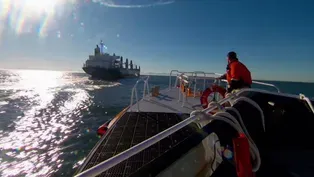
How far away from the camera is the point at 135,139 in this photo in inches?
164

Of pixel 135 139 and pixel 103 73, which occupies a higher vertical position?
pixel 103 73

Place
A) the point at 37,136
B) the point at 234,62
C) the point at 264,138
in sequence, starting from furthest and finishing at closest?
the point at 37,136, the point at 234,62, the point at 264,138

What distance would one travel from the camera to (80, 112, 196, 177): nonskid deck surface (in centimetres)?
318

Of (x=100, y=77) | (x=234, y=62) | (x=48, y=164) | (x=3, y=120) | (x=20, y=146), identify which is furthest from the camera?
(x=100, y=77)

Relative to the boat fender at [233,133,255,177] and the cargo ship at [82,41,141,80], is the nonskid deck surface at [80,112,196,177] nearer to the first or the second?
the boat fender at [233,133,255,177]

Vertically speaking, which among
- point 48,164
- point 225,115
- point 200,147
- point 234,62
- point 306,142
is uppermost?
point 234,62

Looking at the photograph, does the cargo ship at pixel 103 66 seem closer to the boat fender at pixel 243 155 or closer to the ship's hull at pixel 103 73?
the ship's hull at pixel 103 73

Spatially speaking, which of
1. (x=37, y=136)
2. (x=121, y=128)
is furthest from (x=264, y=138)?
(x=37, y=136)

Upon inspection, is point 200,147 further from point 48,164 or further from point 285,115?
point 48,164

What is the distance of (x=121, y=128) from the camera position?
4.93 m

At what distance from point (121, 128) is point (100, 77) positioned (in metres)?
60.3

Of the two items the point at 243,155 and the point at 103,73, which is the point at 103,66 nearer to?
the point at 103,73

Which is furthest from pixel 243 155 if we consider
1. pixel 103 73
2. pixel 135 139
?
pixel 103 73

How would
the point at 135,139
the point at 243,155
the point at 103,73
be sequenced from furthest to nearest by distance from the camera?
1. the point at 103,73
2. the point at 135,139
3. the point at 243,155
